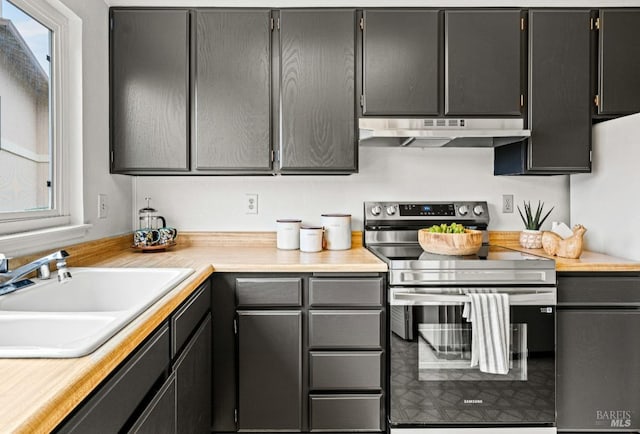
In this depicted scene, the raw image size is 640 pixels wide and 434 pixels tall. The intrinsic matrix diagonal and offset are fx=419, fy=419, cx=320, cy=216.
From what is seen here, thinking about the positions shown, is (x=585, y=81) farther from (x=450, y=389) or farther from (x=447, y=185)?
(x=450, y=389)

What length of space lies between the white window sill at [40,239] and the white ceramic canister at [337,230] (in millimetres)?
1164

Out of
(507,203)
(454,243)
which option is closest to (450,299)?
(454,243)

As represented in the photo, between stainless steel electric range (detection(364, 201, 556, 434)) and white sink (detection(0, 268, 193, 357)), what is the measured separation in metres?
0.98

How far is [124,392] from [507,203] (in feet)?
7.59

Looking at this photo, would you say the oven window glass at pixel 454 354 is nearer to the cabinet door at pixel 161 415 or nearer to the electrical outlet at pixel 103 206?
the cabinet door at pixel 161 415

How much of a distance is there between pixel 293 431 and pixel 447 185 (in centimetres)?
160

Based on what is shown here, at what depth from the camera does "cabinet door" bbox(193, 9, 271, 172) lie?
7.07 ft

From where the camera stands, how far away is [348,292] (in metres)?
1.87

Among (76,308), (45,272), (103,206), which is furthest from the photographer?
(103,206)

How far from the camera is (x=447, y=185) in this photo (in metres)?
2.53

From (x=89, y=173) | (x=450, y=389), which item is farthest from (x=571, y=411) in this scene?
(x=89, y=173)

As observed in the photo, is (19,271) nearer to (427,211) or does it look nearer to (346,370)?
(346,370)

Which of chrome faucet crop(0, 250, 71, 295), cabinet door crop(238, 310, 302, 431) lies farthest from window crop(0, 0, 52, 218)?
cabinet door crop(238, 310, 302, 431)

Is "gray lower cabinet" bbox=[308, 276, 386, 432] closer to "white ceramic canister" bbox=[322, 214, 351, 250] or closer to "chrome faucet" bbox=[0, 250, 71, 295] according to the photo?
"white ceramic canister" bbox=[322, 214, 351, 250]
